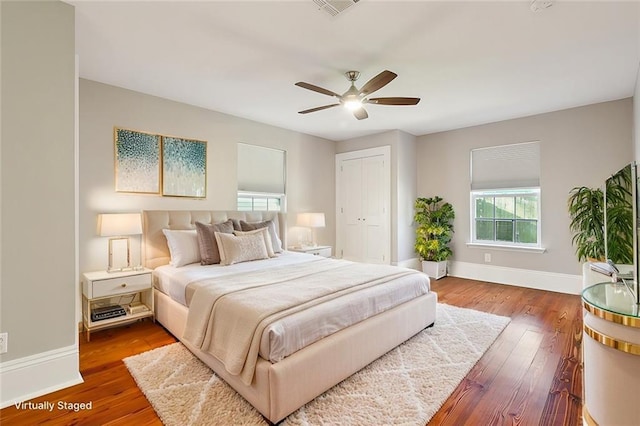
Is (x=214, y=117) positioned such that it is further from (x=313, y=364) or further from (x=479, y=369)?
(x=479, y=369)

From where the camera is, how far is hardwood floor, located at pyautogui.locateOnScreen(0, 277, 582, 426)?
1823mm

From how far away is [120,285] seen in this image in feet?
9.75

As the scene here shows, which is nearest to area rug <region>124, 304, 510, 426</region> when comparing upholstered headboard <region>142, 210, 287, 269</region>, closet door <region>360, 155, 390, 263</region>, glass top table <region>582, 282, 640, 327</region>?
glass top table <region>582, 282, 640, 327</region>

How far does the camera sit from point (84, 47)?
2623 mm

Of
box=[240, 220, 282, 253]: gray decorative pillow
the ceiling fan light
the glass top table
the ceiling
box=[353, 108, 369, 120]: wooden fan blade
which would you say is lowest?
the glass top table

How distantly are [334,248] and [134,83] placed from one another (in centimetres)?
427

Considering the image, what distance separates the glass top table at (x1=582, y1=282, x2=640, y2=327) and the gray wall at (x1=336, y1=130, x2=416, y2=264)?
356cm

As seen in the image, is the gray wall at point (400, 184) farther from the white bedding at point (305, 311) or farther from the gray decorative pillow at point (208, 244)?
the gray decorative pillow at point (208, 244)

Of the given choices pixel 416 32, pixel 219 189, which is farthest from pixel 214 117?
pixel 416 32

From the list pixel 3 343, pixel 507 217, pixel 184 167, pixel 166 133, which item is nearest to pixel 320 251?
pixel 184 167

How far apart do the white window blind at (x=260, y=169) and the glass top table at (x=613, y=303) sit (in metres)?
4.10

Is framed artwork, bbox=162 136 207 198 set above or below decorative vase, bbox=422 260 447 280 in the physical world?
above

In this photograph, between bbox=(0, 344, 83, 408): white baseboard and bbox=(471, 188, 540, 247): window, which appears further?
bbox=(471, 188, 540, 247): window

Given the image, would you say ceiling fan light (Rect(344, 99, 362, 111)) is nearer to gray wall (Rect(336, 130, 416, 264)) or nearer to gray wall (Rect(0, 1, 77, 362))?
gray wall (Rect(0, 1, 77, 362))
